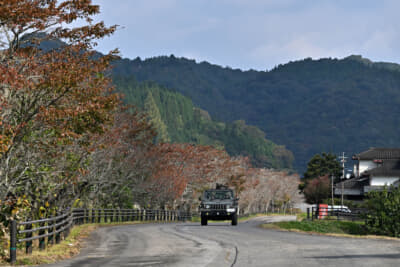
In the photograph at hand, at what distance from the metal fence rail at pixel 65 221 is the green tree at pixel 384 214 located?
18.8 meters

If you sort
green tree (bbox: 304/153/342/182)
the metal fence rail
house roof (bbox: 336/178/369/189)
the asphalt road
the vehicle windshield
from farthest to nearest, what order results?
1. green tree (bbox: 304/153/342/182)
2. house roof (bbox: 336/178/369/189)
3. the vehicle windshield
4. the metal fence rail
5. the asphalt road

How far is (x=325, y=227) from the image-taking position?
4159 centimetres

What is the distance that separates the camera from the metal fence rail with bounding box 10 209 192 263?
52.5 ft

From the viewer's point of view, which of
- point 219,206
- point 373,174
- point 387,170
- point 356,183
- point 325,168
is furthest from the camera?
point 325,168

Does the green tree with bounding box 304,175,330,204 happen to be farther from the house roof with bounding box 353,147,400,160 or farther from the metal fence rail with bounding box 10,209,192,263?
the metal fence rail with bounding box 10,209,192,263

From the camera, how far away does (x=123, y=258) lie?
1662 cm

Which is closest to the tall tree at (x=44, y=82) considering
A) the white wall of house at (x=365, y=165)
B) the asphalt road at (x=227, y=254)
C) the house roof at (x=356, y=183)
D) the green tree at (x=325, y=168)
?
the asphalt road at (x=227, y=254)

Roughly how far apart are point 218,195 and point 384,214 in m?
10.5

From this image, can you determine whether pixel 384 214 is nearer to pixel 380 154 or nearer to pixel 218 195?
pixel 218 195

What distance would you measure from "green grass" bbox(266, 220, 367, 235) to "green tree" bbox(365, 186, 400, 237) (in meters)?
1.39

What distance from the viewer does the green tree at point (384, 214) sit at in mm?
37312

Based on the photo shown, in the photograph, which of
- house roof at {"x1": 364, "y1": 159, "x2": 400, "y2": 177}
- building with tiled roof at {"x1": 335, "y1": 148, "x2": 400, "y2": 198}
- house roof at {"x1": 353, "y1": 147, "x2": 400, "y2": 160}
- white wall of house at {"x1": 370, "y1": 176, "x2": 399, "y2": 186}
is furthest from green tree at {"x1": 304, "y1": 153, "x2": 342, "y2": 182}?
white wall of house at {"x1": 370, "y1": 176, "x2": 399, "y2": 186}

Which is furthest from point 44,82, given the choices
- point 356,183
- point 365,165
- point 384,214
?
point 365,165

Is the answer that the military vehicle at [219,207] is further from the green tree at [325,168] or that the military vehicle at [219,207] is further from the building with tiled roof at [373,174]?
the green tree at [325,168]
